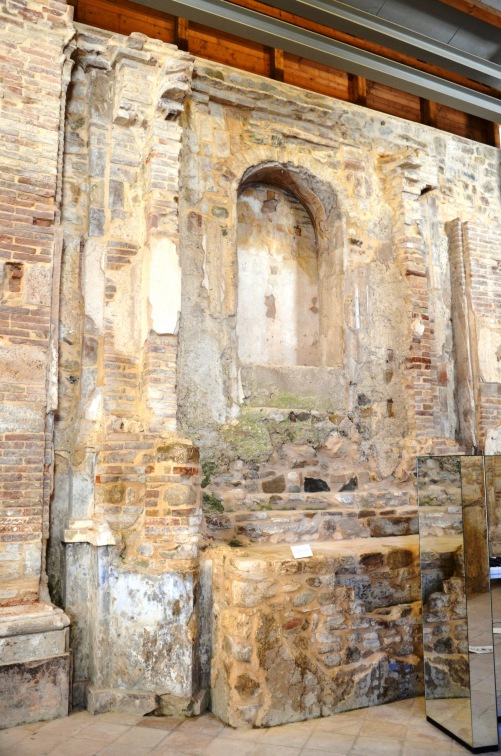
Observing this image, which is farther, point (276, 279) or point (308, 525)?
point (276, 279)

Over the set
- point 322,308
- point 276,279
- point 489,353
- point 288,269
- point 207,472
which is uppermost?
point 288,269

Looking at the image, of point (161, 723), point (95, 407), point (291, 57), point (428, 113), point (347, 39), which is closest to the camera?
point (161, 723)

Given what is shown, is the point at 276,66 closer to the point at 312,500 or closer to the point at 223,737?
the point at 312,500

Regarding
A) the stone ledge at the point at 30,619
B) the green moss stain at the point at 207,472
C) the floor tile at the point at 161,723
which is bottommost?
the floor tile at the point at 161,723

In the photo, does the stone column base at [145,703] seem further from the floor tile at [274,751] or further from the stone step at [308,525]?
the stone step at [308,525]

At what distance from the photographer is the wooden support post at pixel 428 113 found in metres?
8.07

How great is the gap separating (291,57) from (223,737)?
21.7ft

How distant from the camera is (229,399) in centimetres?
588

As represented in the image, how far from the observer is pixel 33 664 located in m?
4.19

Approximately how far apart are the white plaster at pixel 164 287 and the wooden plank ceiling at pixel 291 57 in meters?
2.53

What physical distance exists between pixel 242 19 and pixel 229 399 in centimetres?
320

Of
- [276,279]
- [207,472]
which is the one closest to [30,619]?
[207,472]

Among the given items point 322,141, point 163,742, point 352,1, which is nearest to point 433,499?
point 163,742

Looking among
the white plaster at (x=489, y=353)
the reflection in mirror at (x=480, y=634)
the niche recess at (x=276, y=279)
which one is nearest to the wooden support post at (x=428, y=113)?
the niche recess at (x=276, y=279)
